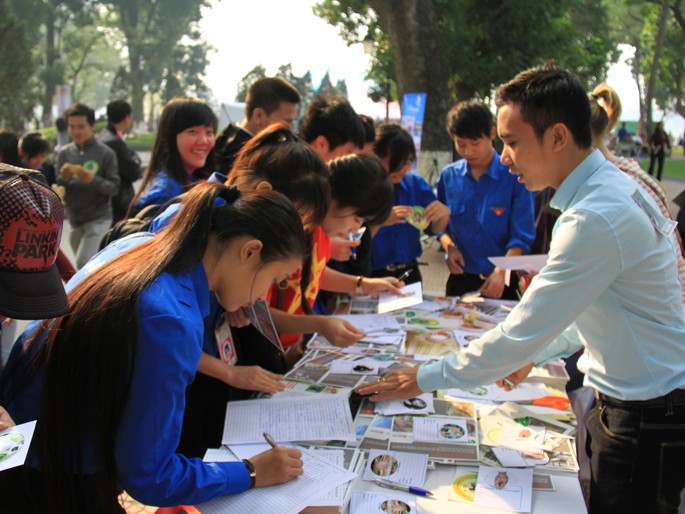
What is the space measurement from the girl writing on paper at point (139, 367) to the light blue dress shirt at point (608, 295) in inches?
23.2

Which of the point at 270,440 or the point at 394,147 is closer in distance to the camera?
the point at 270,440

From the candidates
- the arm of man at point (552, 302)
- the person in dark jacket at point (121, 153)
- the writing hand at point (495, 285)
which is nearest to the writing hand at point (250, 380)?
the arm of man at point (552, 302)

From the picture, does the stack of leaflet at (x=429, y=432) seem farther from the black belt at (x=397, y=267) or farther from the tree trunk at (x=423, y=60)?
the tree trunk at (x=423, y=60)

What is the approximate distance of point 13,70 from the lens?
21672mm

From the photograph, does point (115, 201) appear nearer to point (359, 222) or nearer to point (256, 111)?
point (256, 111)

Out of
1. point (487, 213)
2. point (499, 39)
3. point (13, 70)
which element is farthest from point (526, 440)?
point (13, 70)

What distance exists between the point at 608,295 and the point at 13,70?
81.6 feet

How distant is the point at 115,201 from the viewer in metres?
4.96

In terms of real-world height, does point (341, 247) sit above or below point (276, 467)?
above

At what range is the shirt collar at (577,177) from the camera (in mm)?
1440

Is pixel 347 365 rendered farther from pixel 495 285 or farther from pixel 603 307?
pixel 495 285

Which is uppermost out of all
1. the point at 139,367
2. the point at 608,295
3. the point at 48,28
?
the point at 48,28

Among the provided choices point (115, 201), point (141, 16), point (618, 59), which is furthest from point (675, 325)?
point (141, 16)

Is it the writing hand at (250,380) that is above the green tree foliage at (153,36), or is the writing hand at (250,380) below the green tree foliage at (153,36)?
below
